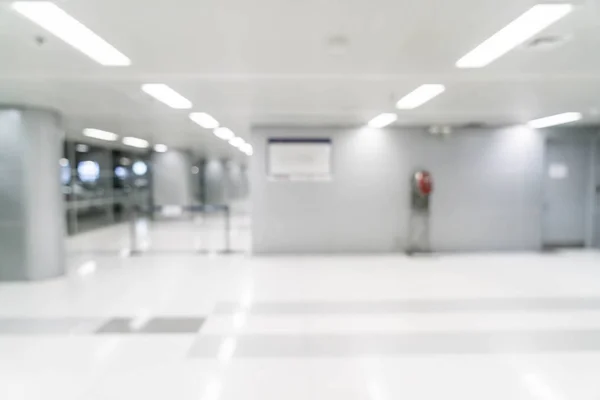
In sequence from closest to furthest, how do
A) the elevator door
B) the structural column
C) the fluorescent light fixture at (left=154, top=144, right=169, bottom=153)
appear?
the structural column
the elevator door
the fluorescent light fixture at (left=154, top=144, right=169, bottom=153)

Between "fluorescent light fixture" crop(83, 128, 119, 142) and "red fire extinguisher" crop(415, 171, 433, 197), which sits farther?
"fluorescent light fixture" crop(83, 128, 119, 142)

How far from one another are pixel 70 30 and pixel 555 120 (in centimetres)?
812

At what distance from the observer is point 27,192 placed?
20.0 ft

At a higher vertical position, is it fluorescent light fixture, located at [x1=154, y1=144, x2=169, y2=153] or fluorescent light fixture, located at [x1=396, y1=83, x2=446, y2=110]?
fluorescent light fixture, located at [x1=154, y1=144, x2=169, y2=153]

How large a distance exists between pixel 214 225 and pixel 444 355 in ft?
32.8

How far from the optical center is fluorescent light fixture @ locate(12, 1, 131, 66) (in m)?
2.47

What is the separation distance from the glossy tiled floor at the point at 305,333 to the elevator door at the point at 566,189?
6.98 ft

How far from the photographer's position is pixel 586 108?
6379mm

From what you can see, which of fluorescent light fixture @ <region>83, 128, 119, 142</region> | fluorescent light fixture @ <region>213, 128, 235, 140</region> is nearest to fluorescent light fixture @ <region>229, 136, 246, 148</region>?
fluorescent light fixture @ <region>213, 128, 235, 140</region>

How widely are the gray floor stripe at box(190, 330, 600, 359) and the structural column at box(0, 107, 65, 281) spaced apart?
12.7 ft

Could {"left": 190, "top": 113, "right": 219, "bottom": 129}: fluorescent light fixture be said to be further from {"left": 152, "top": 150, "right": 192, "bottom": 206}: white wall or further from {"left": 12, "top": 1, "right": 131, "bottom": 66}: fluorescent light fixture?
{"left": 152, "top": 150, "right": 192, "bottom": 206}: white wall

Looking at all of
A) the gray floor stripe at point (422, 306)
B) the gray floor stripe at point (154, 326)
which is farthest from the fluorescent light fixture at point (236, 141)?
the gray floor stripe at point (154, 326)

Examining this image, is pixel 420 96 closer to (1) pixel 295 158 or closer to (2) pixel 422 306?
(2) pixel 422 306

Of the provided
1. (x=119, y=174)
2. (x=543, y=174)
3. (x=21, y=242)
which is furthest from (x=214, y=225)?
(x=543, y=174)
